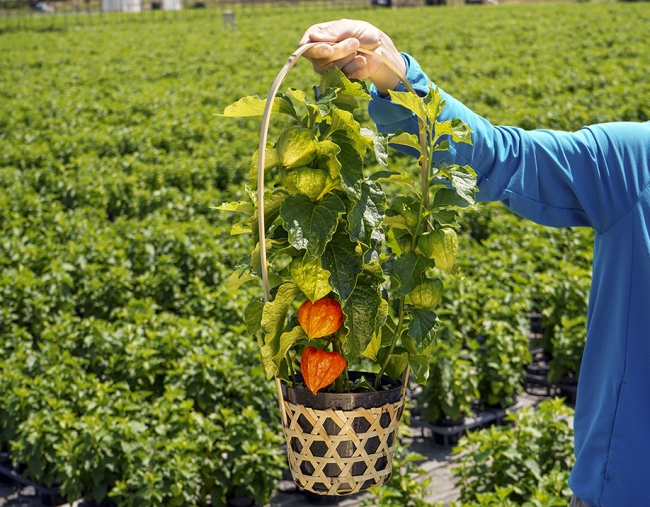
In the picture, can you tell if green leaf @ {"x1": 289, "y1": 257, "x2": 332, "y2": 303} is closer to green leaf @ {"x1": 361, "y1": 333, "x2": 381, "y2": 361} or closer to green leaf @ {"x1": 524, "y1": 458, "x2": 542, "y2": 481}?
green leaf @ {"x1": 361, "y1": 333, "x2": 381, "y2": 361}

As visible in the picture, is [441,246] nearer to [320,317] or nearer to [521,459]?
[320,317]

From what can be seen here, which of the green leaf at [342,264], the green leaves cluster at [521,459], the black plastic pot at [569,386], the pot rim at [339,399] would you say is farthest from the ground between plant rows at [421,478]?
the green leaf at [342,264]

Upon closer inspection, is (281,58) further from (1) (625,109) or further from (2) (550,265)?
(2) (550,265)

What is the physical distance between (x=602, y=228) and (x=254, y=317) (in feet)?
2.65

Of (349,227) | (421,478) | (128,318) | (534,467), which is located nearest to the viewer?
(349,227)

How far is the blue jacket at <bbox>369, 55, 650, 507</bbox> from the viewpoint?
5.47ft

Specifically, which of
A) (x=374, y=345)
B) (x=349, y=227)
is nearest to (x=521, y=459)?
(x=374, y=345)

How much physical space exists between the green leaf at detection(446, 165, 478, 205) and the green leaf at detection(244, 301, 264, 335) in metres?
0.46

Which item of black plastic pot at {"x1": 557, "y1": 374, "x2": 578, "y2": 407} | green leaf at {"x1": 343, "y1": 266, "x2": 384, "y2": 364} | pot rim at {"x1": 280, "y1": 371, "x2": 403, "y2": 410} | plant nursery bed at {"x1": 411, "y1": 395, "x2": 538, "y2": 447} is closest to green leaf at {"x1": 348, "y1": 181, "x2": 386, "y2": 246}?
green leaf at {"x1": 343, "y1": 266, "x2": 384, "y2": 364}

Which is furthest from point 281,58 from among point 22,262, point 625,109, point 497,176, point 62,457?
point 497,176

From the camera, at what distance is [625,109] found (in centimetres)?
1199

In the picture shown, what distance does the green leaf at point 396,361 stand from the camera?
1.62 metres

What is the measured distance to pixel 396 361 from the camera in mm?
1654

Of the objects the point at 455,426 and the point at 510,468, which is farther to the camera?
the point at 455,426
